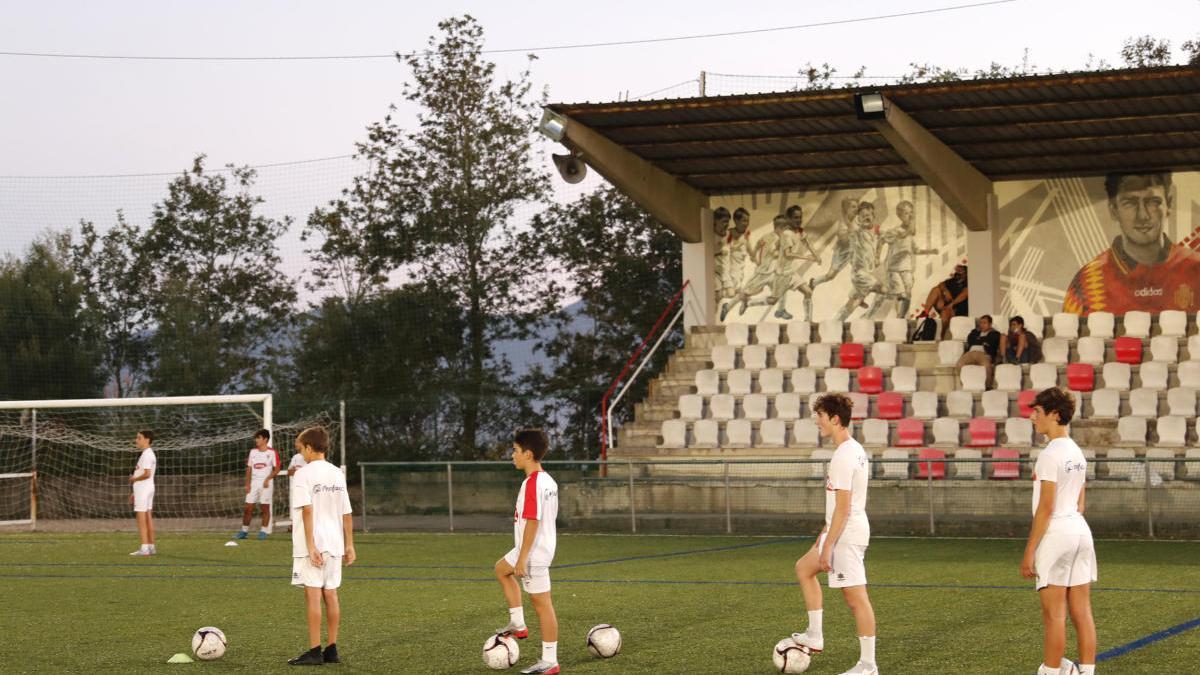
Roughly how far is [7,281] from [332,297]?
7.78 metres

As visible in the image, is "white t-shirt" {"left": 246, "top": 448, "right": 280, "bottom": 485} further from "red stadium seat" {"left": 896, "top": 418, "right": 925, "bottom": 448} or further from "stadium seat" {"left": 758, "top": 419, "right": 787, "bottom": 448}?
"red stadium seat" {"left": 896, "top": 418, "right": 925, "bottom": 448}

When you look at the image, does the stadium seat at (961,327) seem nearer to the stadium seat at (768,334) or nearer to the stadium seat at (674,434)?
the stadium seat at (768,334)

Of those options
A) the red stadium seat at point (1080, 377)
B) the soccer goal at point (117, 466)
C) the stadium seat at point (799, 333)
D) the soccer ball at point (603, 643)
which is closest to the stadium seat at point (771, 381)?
the stadium seat at point (799, 333)

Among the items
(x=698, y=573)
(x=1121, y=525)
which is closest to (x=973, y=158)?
(x=1121, y=525)

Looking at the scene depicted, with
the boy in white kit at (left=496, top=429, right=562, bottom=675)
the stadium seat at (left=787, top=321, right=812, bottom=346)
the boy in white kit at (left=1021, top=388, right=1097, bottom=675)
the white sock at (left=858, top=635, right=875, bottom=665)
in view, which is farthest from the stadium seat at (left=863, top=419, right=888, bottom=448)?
the boy in white kit at (left=1021, top=388, right=1097, bottom=675)

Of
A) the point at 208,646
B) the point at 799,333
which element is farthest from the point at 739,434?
the point at 208,646

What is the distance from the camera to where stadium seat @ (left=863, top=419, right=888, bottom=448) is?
2486 cm

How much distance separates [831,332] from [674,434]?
3.86 meters

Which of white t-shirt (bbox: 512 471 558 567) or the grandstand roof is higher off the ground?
the grandstand roof

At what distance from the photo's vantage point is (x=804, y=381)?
1059 inches

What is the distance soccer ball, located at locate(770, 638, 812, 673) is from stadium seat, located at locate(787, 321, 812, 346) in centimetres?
1932

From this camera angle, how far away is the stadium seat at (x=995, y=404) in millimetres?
24547

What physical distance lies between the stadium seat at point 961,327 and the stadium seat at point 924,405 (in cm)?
197

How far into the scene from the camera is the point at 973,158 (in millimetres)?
27062
